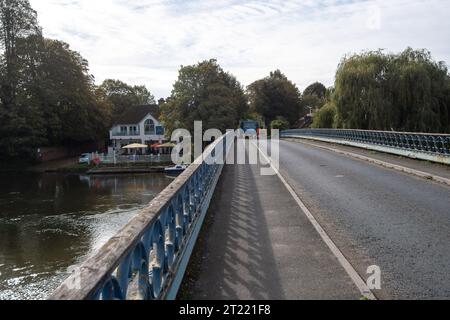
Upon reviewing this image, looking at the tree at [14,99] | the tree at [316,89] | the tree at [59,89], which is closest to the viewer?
the tree at [14,99]

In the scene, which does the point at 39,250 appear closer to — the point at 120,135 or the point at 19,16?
the point at 19,16

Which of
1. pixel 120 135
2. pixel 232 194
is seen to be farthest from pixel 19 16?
pixel 232 194

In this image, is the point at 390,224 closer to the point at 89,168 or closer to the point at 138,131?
the point at 89,168

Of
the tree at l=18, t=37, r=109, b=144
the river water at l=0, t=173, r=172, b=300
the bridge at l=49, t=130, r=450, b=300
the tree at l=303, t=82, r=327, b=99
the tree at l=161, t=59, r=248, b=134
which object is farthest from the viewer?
the tree at l=303, t=82, r=327, b=99

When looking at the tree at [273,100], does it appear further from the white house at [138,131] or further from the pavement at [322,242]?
the pavement at [322,242]

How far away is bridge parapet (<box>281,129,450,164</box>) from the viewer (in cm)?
1848

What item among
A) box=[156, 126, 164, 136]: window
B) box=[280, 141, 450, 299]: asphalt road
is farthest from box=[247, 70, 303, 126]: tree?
A: box=[280, 141, 450, 299]: asphalt road

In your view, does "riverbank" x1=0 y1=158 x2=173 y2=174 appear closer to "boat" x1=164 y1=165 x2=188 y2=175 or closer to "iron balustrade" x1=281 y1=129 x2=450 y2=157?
"boat" x1=164 y1=165 x2=188 y2=175

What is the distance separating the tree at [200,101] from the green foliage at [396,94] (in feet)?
90.3

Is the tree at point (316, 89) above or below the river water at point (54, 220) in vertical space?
above

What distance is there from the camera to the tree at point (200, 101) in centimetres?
6469

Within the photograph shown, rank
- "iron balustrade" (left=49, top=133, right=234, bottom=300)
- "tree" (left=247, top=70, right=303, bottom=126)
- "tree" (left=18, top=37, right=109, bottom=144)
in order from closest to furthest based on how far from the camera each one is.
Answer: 1. "iron balustrade" (left=49, top=133, right=234, bottom=300)
2. "tree" (left=18, top=37, right=109, bottom=144)
3. "tree" (left=247, top=70, right=303, bottom=126)

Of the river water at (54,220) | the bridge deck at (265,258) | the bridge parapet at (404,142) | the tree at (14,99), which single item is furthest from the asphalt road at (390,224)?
the tree at (14,99)

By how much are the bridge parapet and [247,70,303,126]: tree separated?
198ft
